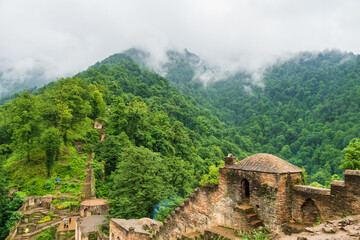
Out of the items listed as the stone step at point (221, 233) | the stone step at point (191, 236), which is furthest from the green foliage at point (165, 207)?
the stone step at point (221, 233)

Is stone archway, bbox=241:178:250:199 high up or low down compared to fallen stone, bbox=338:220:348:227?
up

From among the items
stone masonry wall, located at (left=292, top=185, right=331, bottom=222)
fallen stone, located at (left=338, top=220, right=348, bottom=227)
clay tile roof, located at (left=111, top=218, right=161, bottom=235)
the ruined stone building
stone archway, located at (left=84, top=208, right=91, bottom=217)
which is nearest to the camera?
fallen stone, located at (left=338, top=220, right=348, bottom=227)

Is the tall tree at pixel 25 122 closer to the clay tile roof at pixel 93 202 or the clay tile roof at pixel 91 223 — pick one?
the clay tile roof at pixel 93 202

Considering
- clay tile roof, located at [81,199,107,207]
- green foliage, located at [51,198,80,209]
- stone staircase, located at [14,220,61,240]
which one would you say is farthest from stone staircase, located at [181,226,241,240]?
green foliage, located at [51,198,80,209]

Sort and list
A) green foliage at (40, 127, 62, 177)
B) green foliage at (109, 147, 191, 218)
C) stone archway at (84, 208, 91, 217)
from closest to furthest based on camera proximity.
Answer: green foliage at (109, 147, 191, 218) → stone archway at (84, 208, 91, 217) → green foliage at (40, 127, 62, 177)

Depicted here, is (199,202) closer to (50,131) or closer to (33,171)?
(50,131)

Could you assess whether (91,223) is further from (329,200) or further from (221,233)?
(329,200)

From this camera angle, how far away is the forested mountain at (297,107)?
83312mm

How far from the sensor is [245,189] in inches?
445

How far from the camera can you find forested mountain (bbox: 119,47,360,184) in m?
83.3

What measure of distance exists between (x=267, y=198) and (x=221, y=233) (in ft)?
9.05

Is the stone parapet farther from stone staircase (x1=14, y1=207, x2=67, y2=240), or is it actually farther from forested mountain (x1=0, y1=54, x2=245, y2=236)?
stone staircase (x1=14, y1=207, x2=67, y2=240)

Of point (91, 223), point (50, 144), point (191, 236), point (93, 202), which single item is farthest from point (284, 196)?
point (50, 144)

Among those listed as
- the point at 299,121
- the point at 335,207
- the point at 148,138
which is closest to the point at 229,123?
the point at 299,121
